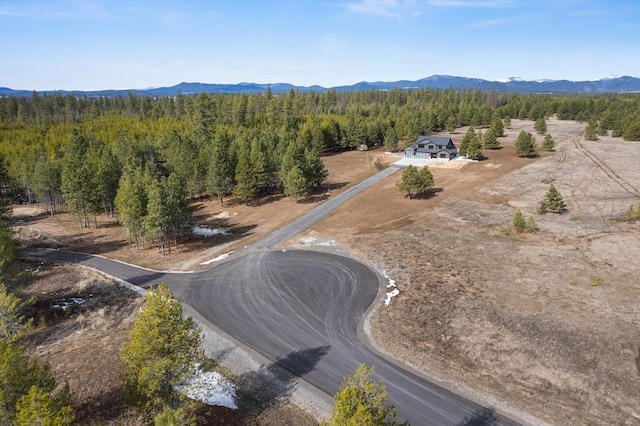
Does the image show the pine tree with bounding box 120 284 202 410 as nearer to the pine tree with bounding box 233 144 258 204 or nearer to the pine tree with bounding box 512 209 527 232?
the pine tree with bounding box 512 209 527 232

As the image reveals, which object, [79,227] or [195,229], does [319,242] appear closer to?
[195,229]

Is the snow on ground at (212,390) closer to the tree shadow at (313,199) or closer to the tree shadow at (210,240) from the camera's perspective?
the tree shadow at (210,240)

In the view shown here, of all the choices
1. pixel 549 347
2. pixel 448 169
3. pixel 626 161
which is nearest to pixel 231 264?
pixel 549 347

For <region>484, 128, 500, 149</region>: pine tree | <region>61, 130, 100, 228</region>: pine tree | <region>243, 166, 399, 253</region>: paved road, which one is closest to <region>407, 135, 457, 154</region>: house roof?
<region>484, 128, 500, 149</region>: pine tree

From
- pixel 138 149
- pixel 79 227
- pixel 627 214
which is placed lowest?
pixel 79 227

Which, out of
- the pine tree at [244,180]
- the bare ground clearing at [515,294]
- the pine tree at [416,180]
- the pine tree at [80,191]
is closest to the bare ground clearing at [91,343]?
the bare ground clearing at [515,294]

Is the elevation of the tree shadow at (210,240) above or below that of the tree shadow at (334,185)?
below

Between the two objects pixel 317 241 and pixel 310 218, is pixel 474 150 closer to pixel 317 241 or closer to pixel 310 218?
pixel 310 218
